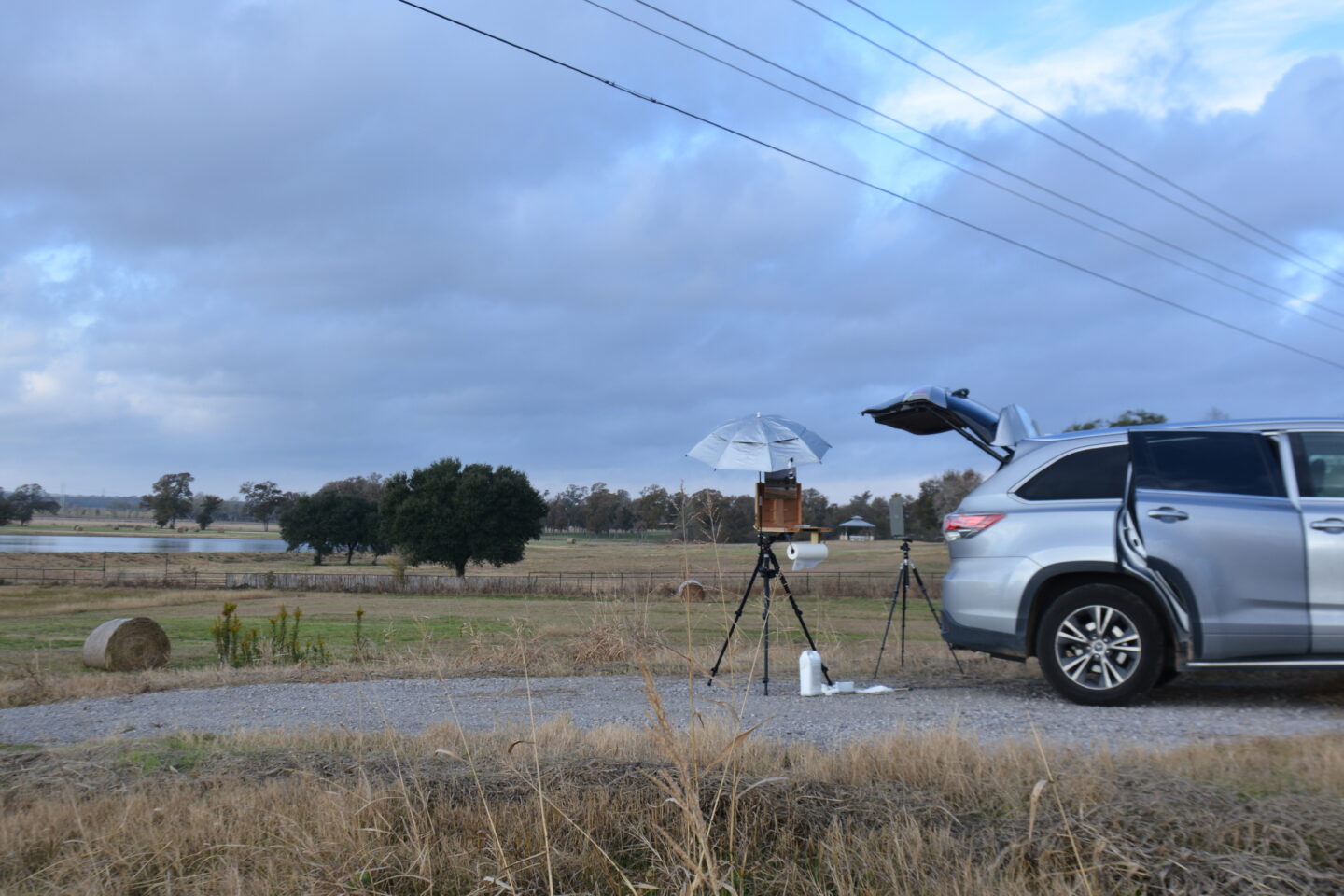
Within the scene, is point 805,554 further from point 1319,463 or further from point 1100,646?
Answer: point 1319,463

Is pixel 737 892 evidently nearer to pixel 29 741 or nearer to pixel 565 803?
pixel 565 803

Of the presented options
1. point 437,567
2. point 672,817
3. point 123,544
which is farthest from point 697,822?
point 123,544

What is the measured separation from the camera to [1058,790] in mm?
3832

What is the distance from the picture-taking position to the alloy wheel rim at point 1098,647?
668 cm

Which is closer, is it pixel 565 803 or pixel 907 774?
pixel 565 803

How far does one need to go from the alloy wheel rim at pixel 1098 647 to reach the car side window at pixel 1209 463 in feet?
3.25

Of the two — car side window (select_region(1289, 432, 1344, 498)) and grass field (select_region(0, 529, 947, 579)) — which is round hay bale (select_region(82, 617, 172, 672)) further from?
grass field (select_region(0, 529, 947, 579))

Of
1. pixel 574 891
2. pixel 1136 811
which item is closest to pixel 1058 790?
pixel 1136 811

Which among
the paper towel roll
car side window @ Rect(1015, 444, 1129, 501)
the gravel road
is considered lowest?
the gravel road

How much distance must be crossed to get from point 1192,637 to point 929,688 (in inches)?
92.6

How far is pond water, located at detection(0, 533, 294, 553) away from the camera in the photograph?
8175 centimetres

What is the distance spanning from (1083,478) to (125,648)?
44.8 feet

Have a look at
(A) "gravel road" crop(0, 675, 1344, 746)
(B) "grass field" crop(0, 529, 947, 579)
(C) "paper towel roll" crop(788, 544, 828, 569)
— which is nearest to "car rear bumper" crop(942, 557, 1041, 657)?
(A) "gravel road" crop(0, 675, 1344, 746)

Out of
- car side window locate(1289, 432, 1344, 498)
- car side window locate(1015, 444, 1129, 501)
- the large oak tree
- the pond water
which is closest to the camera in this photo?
car side window locate(1289, 432, 1344, 498)
